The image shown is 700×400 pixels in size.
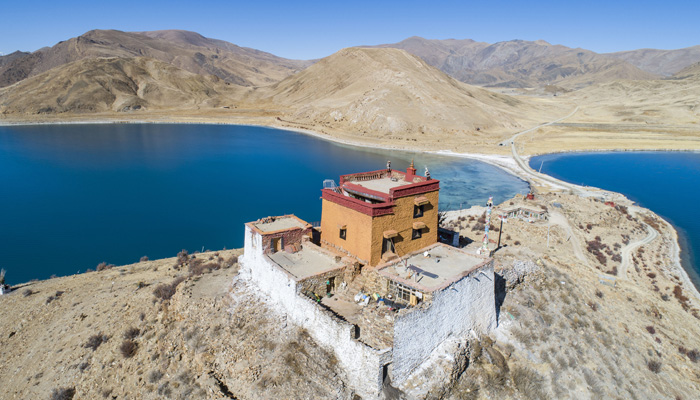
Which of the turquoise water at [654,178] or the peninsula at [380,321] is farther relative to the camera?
the turquoise water at [654,178]

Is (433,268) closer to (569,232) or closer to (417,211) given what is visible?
(417,211)

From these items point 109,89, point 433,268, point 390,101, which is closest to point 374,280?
point 433,268

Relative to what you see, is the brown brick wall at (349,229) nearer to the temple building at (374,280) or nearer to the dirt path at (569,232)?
the temple building at (374,280)

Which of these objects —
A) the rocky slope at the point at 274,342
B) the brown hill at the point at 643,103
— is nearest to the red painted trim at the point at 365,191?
the rocky slope at the point at 274,342

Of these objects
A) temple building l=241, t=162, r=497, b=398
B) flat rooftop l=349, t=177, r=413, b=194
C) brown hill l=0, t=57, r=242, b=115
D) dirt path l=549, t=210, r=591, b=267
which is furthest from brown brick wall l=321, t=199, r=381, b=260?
brown hill l=0, t=57, r=242, b=115

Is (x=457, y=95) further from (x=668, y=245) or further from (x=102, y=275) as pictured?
(x=102, y=275)

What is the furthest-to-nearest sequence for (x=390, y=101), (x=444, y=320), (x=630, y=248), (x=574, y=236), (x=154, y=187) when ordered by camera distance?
(x=390, y=101) → (x=154, y=187) → (x=630, y=248) → (x=574, y=236) → (x=444, y=320)

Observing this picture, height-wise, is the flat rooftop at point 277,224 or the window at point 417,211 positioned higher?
the window at point 417,211
